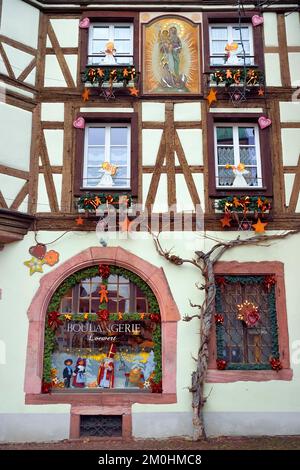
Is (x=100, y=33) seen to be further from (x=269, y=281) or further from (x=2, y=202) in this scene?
(x=269, y=281)

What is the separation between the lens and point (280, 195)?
10.0m

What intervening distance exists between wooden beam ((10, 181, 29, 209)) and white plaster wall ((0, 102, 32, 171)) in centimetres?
36

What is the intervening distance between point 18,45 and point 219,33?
4196mm

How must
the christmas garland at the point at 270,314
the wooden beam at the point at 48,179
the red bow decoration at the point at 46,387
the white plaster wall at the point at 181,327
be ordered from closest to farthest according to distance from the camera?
the white plaster wall at the point at 181,327 → the red bow decoration at the point at 46,387 → the christmas garland at the point at 270,314 → the wooden beam at the point at 48,179

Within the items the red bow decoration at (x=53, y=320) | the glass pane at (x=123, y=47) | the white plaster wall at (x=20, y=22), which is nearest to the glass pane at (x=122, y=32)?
the glass pane at (x=123, y=47)

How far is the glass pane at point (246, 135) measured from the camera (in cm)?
1048

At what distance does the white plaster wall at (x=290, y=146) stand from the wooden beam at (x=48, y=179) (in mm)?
4514

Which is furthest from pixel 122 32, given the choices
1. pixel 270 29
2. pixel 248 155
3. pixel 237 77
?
pixel 248 155

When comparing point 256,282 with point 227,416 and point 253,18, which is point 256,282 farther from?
point 253,18

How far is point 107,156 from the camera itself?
10.4 meters

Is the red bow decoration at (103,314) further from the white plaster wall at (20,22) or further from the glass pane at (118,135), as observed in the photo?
the white plaster wall at (20,22)

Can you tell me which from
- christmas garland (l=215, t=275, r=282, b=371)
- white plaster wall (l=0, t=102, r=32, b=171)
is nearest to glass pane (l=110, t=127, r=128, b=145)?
white plaster wall (l=0, t=102, r=32, b=171)

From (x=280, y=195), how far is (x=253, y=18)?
3.85 m
